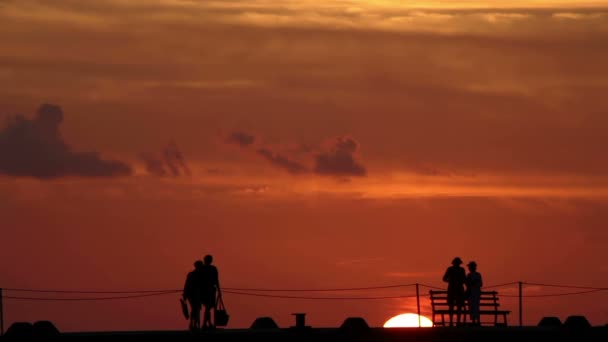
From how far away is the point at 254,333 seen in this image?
44.7 m

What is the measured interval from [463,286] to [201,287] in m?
9.39

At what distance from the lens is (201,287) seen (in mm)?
45656

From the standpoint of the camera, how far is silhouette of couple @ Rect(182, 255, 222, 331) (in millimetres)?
45625

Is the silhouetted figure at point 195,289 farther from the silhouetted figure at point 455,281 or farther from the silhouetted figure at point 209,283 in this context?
the silhouetted figure at point 455,281

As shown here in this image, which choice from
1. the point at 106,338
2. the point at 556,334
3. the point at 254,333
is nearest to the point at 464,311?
the point at 556,334

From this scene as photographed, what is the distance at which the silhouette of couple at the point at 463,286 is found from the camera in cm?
5022

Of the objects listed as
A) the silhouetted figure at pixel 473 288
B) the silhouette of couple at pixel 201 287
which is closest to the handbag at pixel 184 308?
the silhouette of couple at pixel 201 287

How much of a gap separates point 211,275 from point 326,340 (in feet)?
12.8

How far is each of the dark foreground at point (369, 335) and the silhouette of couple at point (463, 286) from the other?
2.60m

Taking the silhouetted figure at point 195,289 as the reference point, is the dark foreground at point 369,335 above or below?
below

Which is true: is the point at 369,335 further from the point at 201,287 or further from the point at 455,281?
the point at 455,281

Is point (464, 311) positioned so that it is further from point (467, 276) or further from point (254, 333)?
point (254, 333)

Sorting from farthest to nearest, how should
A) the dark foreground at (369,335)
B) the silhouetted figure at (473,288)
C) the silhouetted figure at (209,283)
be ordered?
the silhouetted figure at (473,288), the silhouetted figure at (209,283), the dark foreground at (369,335)

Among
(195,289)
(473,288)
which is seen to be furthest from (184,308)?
(473,288)
